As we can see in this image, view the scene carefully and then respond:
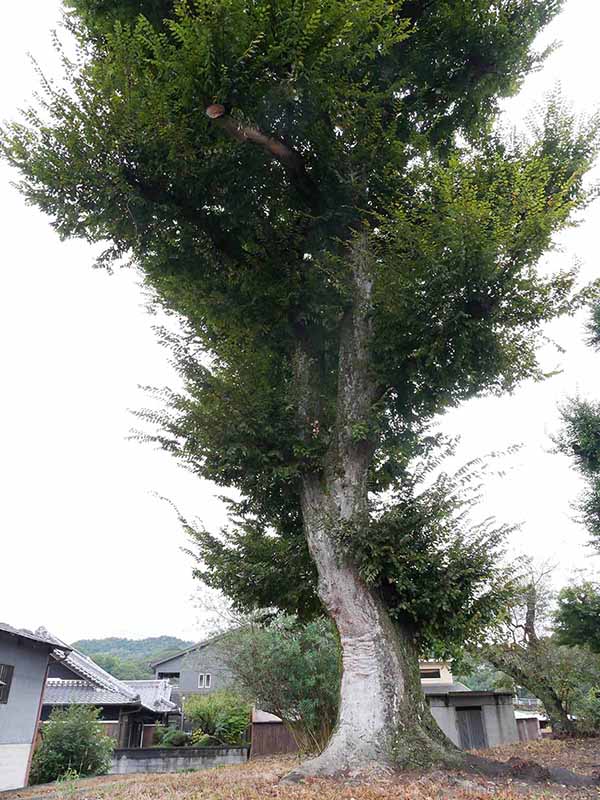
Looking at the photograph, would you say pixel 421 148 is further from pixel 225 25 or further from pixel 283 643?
pixel 283 643

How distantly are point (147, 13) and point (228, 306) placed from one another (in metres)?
4.08

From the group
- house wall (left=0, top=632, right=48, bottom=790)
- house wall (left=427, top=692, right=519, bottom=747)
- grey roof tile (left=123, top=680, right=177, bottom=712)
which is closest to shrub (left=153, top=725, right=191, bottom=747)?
grey roof tile (left=123, top=680, right=177, bottom=712)

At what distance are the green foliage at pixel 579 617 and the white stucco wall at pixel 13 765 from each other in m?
14.6

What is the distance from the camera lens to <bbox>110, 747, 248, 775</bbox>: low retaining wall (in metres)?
17.8

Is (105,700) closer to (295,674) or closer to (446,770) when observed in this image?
(295,674)

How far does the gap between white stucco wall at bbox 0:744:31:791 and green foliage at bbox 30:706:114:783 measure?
916 millimetres

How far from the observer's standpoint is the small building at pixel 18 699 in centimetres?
1406

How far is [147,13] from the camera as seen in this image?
704 cm

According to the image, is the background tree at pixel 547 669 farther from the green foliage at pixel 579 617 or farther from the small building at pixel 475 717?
the green foliage at pixel 579 617

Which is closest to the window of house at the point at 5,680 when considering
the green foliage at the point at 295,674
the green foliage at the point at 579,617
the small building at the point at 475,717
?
the green foliage at the point at 295,674

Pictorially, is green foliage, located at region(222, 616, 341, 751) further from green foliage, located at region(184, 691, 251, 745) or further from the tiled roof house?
green foliage, located at region(184, 691, 251, 745)

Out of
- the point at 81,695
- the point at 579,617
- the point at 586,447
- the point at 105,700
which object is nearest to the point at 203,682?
the point at 81,695

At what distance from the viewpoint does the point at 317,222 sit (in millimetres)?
7105

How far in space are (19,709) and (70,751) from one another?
6.96 ft
